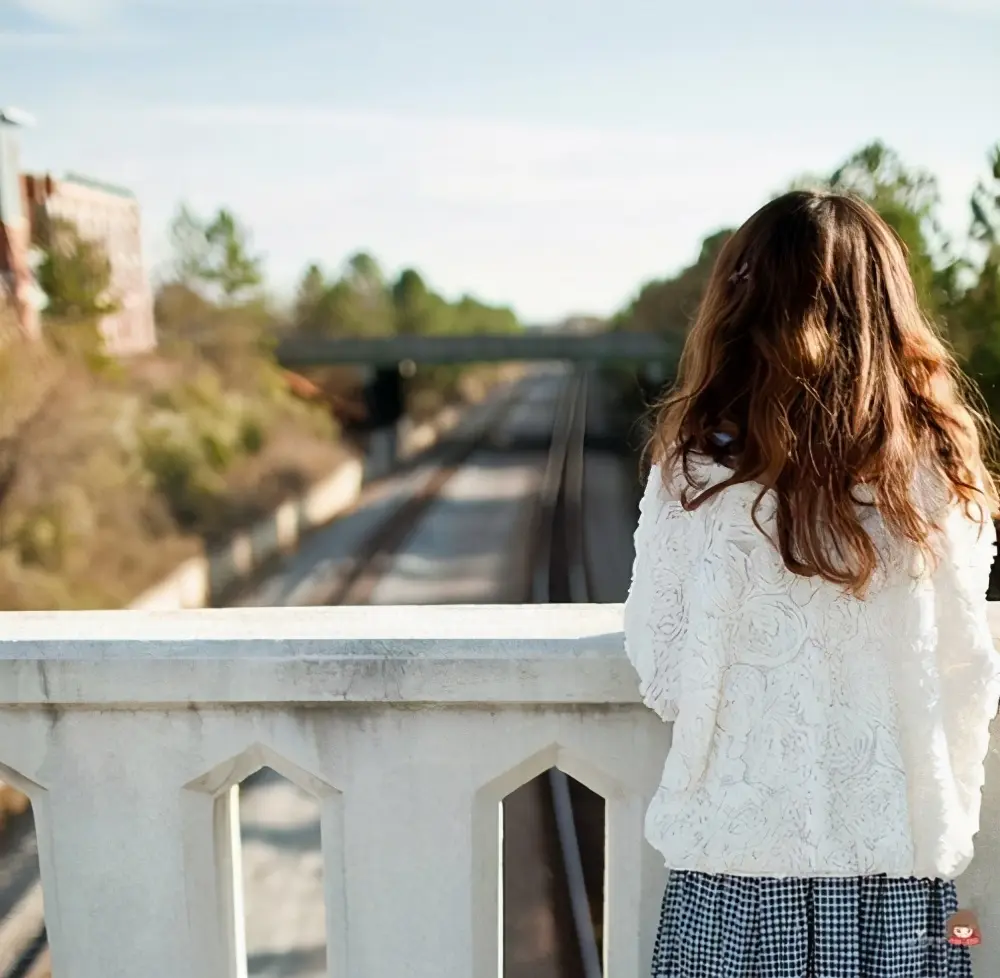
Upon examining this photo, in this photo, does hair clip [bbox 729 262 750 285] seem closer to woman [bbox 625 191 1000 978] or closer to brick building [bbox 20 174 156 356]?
woman [bbox 625 191 1000 978]

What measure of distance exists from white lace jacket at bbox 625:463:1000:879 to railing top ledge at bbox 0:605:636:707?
0.19 meters

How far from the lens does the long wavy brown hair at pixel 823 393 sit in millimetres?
1225

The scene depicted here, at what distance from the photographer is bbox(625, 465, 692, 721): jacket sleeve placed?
4.24 ft

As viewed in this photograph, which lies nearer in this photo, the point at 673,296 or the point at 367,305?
the point at 673,296

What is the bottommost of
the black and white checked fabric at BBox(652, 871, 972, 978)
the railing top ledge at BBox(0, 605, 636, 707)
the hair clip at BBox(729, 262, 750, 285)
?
the black and white checked fabric at BBox(652, 871, 972, 978)

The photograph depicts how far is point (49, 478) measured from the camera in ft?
67.1

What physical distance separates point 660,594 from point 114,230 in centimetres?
3766

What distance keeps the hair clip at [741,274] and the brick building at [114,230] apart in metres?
29.8

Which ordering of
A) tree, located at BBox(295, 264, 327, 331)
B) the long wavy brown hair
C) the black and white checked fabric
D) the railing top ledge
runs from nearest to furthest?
the long wavy brown hair → the black and white checked fabric → the railing top ledge → tree, located at BBox(295, 264, 327, 331)

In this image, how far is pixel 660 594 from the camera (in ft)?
4.30

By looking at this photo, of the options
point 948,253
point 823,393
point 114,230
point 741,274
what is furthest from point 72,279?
point 823,393

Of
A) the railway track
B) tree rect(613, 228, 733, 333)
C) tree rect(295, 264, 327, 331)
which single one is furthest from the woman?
tree rect(295, 264, 327, 331)

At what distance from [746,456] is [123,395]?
27.2 m

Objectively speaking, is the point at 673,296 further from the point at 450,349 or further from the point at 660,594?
the point at 660,594
